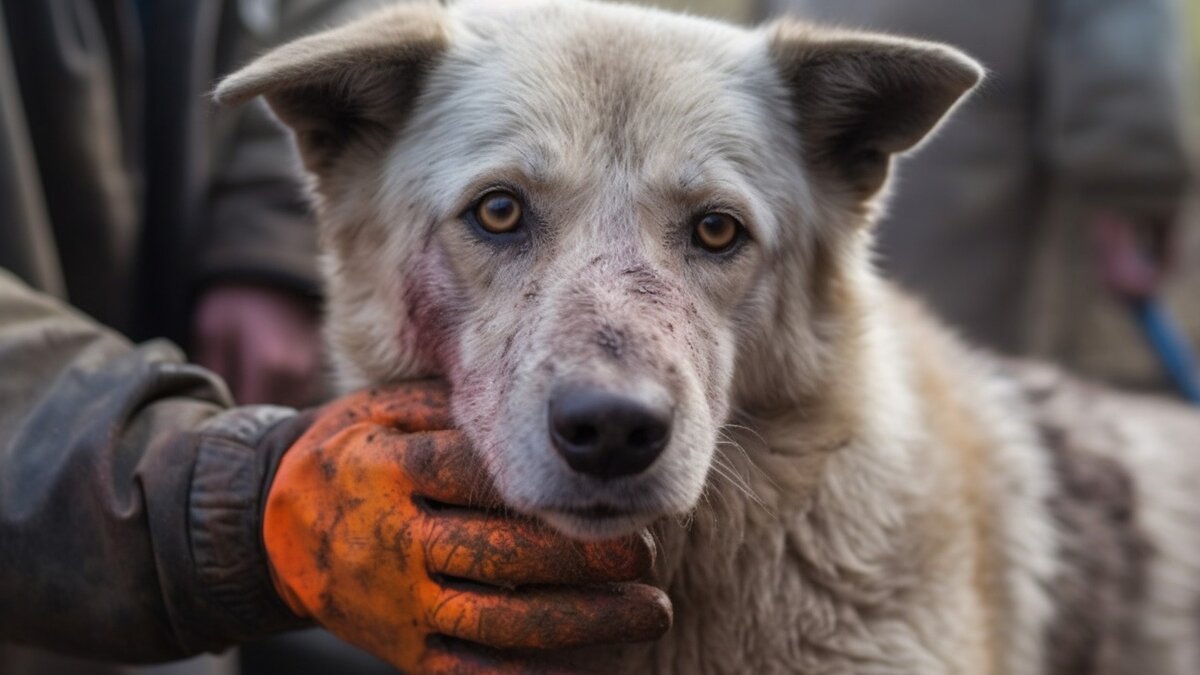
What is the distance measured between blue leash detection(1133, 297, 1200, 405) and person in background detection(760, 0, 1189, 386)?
0.27 ft

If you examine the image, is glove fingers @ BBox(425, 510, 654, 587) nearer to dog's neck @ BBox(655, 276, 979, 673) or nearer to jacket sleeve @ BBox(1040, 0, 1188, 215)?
dog's neck @ BBox(655, 276, 979, 673)

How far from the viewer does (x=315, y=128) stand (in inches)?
97.0

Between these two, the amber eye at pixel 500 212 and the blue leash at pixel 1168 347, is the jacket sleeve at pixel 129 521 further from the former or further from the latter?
the blue leash at pixel 1168 347

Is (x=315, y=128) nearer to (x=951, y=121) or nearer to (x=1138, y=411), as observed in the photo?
(x=1138, y=411)

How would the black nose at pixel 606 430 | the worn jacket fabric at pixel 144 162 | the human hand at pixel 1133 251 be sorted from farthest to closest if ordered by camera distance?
the human hand at pixel 1133 251 < the worn jacket fabric at pixel 144 162 < the black nose at pixel 606 430

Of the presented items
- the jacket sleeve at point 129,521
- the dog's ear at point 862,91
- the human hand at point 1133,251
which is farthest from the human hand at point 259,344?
the human hand at point 1133,251

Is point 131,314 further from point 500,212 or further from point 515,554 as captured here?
point 515,554

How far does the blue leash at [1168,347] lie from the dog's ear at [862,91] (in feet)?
7.59

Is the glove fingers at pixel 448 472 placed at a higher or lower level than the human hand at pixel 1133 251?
higher

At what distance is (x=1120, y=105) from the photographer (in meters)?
4.28

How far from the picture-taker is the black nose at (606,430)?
5.87ft

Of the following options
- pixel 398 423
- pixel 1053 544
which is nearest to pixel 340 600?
pixel 398 423

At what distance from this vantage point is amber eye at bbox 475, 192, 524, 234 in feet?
7.21

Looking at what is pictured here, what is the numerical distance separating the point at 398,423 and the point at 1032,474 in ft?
5.19
